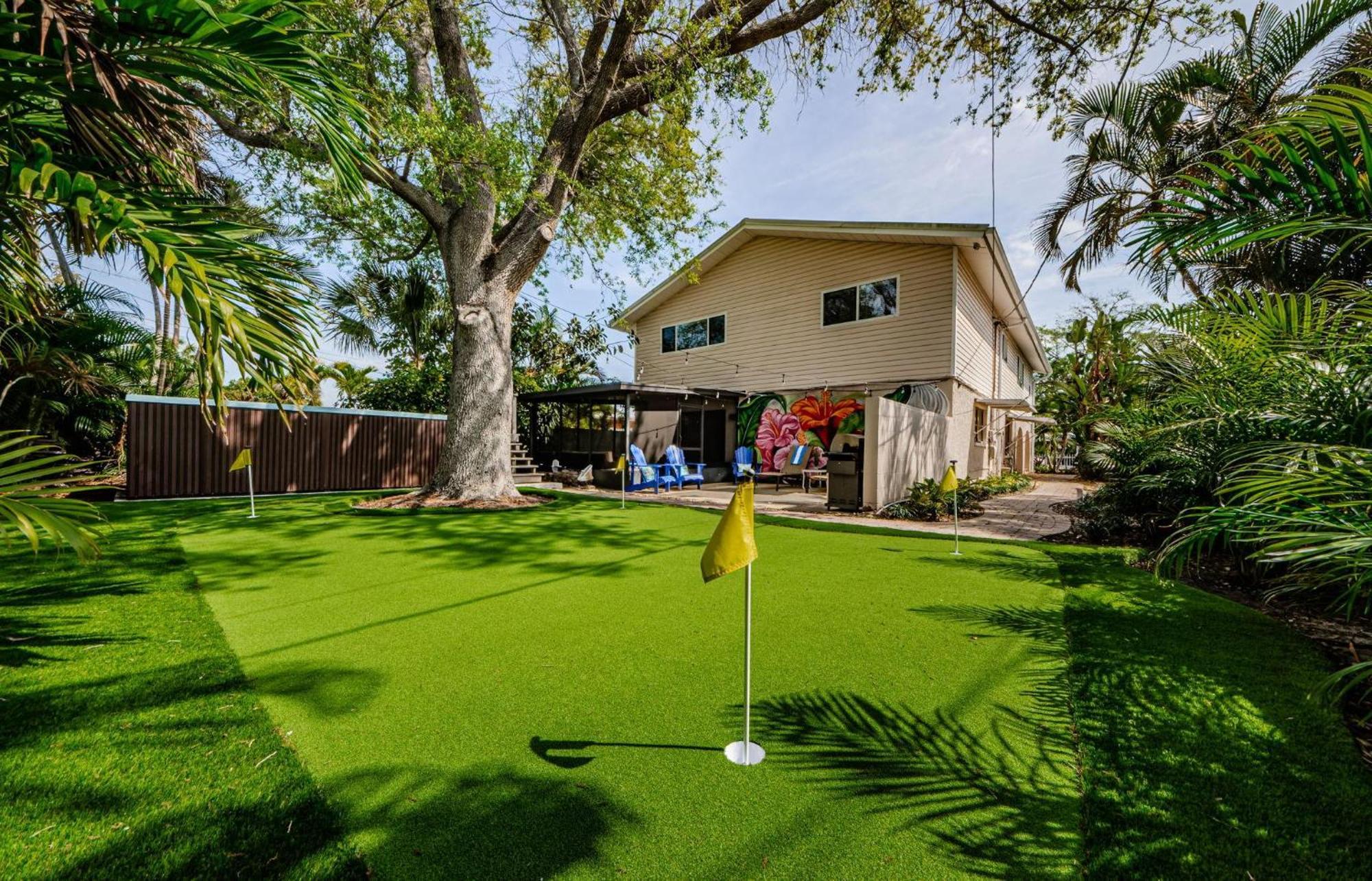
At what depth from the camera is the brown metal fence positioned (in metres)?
9.98

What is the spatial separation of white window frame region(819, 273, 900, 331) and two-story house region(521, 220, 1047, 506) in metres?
0.03

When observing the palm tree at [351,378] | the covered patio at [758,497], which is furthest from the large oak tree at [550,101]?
the palm tree at [351,378]

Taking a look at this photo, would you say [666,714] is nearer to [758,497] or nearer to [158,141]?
[158,141]

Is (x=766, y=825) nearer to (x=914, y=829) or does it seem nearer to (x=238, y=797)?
(x=914, y=829)

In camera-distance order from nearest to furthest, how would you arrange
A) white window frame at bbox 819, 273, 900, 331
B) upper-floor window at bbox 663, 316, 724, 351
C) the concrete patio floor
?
1. the concrete patio floor
2. white window frame at bbox 819, 273, 900, 331
3. upper-floor window at bbox 663, 316, 724, 351

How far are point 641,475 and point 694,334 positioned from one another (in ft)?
20.1

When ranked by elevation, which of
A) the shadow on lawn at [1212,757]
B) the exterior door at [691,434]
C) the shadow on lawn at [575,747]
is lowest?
the shadow on lawn at [575,747]

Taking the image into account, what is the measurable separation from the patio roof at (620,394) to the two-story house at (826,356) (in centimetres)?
7

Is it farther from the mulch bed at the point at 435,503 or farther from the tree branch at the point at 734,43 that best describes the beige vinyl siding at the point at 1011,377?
the mulch bed at the point at 435,503

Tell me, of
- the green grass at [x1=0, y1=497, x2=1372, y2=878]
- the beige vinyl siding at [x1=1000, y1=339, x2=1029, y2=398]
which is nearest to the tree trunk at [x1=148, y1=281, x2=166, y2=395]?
the green grass at [x1=0, y1=497, x2=1372, y2=878]

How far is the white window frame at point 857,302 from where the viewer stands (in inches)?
500

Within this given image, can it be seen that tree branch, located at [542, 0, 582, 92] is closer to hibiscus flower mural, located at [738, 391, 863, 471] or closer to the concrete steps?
the concrete steps

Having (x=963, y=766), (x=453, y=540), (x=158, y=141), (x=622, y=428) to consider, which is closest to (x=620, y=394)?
(x=622, y=428)

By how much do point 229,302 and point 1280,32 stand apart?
1269cm
